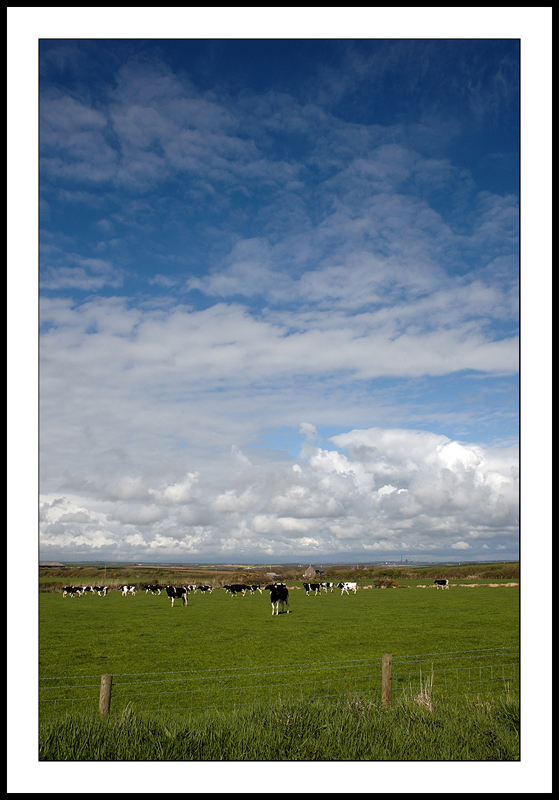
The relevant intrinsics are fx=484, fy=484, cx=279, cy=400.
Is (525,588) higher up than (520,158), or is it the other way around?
(520,158)

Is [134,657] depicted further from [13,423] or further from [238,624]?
[13,423]

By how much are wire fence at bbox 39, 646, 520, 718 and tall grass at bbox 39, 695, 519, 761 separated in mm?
3687

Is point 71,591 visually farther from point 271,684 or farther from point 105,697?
point 105,697

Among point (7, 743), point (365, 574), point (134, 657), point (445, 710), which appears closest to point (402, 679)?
point (445, 710)

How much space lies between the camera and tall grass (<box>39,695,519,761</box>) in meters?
5.38

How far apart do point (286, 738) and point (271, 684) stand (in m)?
7.20

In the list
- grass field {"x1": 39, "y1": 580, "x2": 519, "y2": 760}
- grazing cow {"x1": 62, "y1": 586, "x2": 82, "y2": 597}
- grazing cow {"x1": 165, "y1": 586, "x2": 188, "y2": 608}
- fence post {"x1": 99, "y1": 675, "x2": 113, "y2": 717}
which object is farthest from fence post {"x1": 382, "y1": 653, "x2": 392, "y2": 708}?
grazing cow {"x1": 62, "y1": 586, "x2": 82, "y2": 597}

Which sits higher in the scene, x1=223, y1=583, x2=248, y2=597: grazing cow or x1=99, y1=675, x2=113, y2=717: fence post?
x1=99, y1=675, x2=113, y2=717: fence post

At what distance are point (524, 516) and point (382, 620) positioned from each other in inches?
872

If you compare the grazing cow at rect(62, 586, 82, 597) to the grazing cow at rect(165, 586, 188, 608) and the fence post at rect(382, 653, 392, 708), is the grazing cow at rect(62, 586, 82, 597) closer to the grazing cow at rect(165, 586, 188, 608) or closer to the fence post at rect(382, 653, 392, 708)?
the grazing cow at rect(165, 586, 188, 608)

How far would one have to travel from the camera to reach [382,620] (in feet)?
77.4

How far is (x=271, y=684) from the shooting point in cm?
1210

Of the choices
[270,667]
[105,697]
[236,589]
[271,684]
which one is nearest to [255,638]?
[270,667]

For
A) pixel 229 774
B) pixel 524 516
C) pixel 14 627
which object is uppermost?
pixel 524 516
